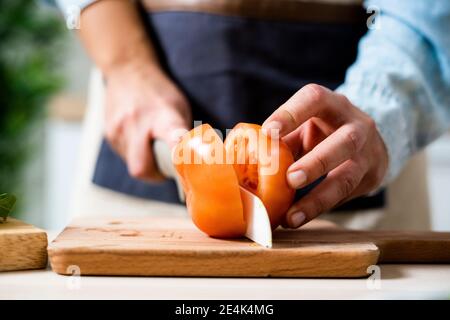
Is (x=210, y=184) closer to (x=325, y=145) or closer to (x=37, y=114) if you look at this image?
(x=325, y=145)

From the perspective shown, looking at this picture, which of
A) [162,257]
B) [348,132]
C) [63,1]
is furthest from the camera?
[63,1]

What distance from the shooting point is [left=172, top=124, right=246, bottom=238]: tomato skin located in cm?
56

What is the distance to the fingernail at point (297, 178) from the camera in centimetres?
57

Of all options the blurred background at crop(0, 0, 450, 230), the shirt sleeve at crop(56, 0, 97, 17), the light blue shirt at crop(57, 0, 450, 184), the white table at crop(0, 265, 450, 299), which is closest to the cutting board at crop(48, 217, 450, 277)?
the white table at crop(0, 265, 450, 299)

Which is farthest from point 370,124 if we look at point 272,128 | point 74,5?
point 74,5

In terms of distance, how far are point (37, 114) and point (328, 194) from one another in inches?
72.7

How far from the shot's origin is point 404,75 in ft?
2.58

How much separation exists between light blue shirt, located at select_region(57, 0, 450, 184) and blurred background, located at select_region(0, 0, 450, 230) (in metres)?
1.45

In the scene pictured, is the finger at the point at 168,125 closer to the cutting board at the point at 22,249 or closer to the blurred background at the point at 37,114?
the cutting board at the point at 22,249

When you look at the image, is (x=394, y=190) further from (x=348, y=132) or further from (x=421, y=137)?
(x=348, y=132)

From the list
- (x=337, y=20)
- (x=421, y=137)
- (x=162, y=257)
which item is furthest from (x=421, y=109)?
(x=162, y=257)

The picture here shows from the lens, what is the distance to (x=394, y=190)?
3.25 ft

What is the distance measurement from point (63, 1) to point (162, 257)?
1.66ft

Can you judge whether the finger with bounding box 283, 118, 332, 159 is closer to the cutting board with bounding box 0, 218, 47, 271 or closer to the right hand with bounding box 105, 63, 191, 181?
the right hand with bounding box 105, 63, 191, 181
